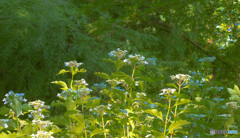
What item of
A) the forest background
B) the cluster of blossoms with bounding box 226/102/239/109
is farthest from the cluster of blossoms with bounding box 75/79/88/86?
the forest background

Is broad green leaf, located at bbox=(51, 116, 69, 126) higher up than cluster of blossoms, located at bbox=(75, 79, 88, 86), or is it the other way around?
cluster of blossoms, located at bbox=(75, 79, 88, 86)

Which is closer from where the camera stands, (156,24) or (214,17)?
(214,17)

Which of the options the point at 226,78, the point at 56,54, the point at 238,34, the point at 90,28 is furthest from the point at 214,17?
the point at 56,54

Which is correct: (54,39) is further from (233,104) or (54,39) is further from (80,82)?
(233,104)

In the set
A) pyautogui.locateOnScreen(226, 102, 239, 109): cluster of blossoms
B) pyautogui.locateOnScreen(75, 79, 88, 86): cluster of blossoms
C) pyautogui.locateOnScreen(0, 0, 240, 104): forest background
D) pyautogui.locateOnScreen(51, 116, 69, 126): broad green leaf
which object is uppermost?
pyautogui.locateOnScreen(0, 0, 240, 104): forest background

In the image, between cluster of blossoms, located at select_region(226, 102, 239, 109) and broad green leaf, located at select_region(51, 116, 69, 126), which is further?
cluster of blossoms, located at select_region(226, 102, 239, 109)

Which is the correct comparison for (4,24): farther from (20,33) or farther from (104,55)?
(104,55)

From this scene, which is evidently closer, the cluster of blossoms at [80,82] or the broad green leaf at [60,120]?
the broad green leaf at [60,120]

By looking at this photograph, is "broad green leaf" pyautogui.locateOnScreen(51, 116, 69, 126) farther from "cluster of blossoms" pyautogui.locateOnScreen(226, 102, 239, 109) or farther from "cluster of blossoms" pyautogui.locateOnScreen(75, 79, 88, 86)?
"cluster of blossoms" pyautogui.locateOnScreen(226, 102, 239, 109)

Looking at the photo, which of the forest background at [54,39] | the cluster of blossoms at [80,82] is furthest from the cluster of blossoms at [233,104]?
the forest background at [54,39]

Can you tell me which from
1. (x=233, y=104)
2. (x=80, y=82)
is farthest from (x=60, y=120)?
(x=233, y=104)

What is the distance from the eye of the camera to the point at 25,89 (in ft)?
8.55

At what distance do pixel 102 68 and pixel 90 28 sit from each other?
20.4 inches

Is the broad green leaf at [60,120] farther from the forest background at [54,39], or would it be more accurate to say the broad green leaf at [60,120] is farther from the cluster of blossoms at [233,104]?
the forest background at [54,39]
